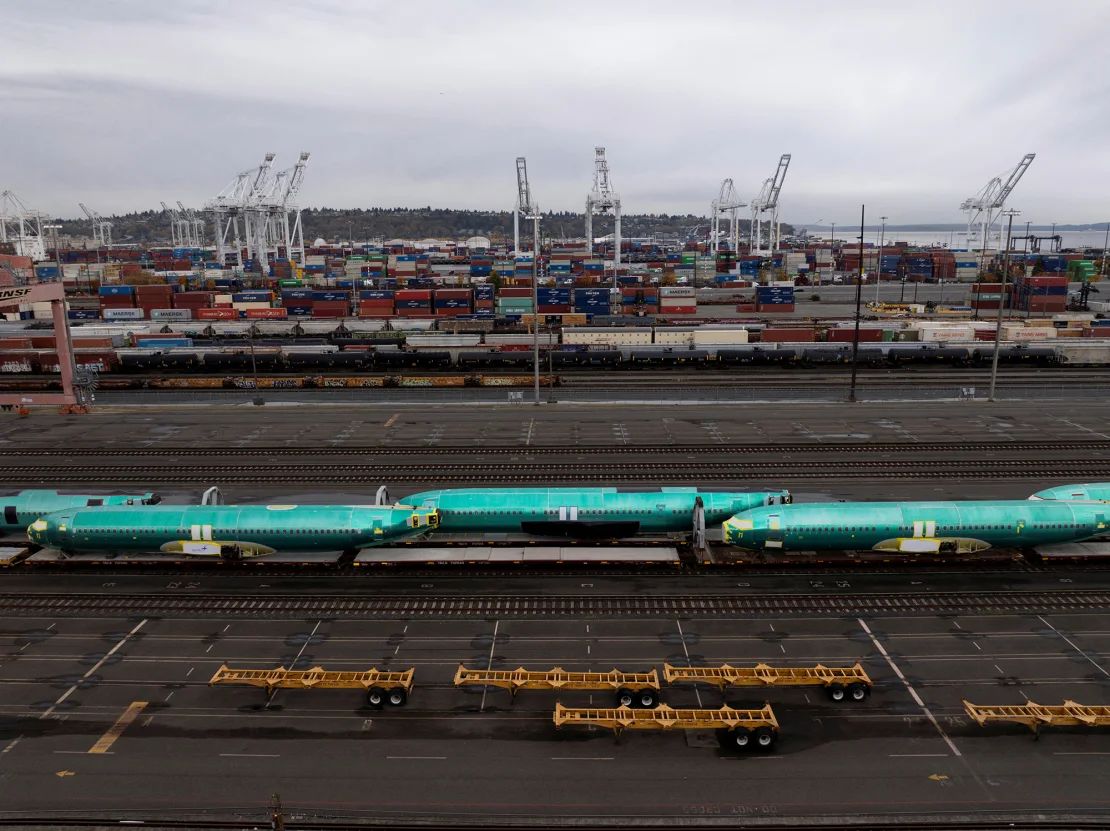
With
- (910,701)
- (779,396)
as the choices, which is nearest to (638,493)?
(910,701)

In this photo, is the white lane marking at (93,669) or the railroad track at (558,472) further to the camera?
the railroad track at (558,472)

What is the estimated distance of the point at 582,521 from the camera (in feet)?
143

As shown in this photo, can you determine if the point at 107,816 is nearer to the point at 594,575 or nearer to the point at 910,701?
the point at 594,575

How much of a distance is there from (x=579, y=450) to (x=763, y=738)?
38.3m

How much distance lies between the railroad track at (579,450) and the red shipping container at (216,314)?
84.0 m

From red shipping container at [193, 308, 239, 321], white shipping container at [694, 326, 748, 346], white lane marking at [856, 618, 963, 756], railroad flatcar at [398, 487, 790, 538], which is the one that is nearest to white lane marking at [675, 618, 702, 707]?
railroad flatcar at [398, 487, 790, 538]

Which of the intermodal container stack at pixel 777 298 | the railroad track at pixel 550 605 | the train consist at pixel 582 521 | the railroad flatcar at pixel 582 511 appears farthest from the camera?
the intermodal container stack at pixel 777 298

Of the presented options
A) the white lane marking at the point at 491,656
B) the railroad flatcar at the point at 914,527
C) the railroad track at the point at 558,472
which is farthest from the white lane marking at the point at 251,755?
the railroad track at the point at 558,472

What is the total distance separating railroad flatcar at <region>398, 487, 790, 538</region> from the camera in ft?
143

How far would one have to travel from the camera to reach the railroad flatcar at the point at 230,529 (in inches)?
1641

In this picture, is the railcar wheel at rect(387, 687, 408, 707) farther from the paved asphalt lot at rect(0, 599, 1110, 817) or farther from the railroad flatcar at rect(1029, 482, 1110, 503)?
the railroad flatcar at rect(1029, 482, 1110, 503)

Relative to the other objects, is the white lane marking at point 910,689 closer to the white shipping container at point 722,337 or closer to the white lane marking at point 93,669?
the white lane marking at point 93,669

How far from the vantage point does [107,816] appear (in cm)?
2408

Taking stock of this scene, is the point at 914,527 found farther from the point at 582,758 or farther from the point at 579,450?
the point at 579,450
